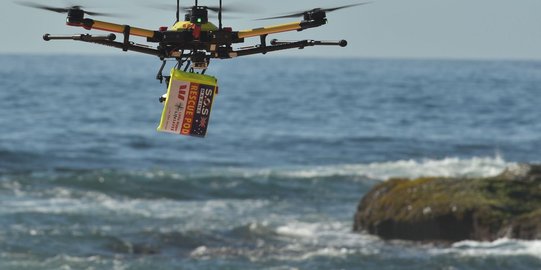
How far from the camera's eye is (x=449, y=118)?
116 meters

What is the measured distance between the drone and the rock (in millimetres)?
21613

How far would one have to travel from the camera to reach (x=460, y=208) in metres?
45.8

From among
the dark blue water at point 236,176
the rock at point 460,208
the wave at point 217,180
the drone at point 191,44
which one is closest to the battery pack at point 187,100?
the drone at point 191,44

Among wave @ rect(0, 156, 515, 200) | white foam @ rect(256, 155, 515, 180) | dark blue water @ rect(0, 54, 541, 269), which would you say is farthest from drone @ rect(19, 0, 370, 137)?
white foam @ rect(256, 155, 515, 180)

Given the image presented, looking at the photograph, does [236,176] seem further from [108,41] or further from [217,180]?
[108,41]

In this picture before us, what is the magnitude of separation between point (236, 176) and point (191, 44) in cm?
4497

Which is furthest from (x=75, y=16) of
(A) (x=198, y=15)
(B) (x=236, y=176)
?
(B) (x=236, y=176)

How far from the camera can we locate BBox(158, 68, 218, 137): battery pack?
83.1 feet

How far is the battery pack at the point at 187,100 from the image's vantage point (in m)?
25.3

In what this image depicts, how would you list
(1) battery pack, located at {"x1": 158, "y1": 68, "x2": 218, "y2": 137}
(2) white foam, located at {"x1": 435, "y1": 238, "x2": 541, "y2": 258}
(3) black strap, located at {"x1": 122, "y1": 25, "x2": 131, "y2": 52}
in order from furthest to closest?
(2) white foam, located at {"x1": 435, "y1": 238, "x2": 541, "y2": 258} → (1) battery pack, located at {"x1": 158, "y1": 68, "x2": 218, "y2": 137} → (3) black strap, located at {"x1": 122, "y1": 25, "x2": 131, "y2": 52}

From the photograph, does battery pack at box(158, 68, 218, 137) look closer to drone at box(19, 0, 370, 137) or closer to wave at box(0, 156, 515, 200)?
drone at box(19, 0, 370, 137)

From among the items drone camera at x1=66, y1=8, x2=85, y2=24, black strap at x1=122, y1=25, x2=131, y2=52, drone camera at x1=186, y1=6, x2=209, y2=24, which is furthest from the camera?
drone camera at x1=186, y1=6, x2=209, y2=24

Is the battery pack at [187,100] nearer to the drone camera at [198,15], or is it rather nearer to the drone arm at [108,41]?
the drone arm at [108,41]

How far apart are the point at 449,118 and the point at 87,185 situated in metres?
56.1
